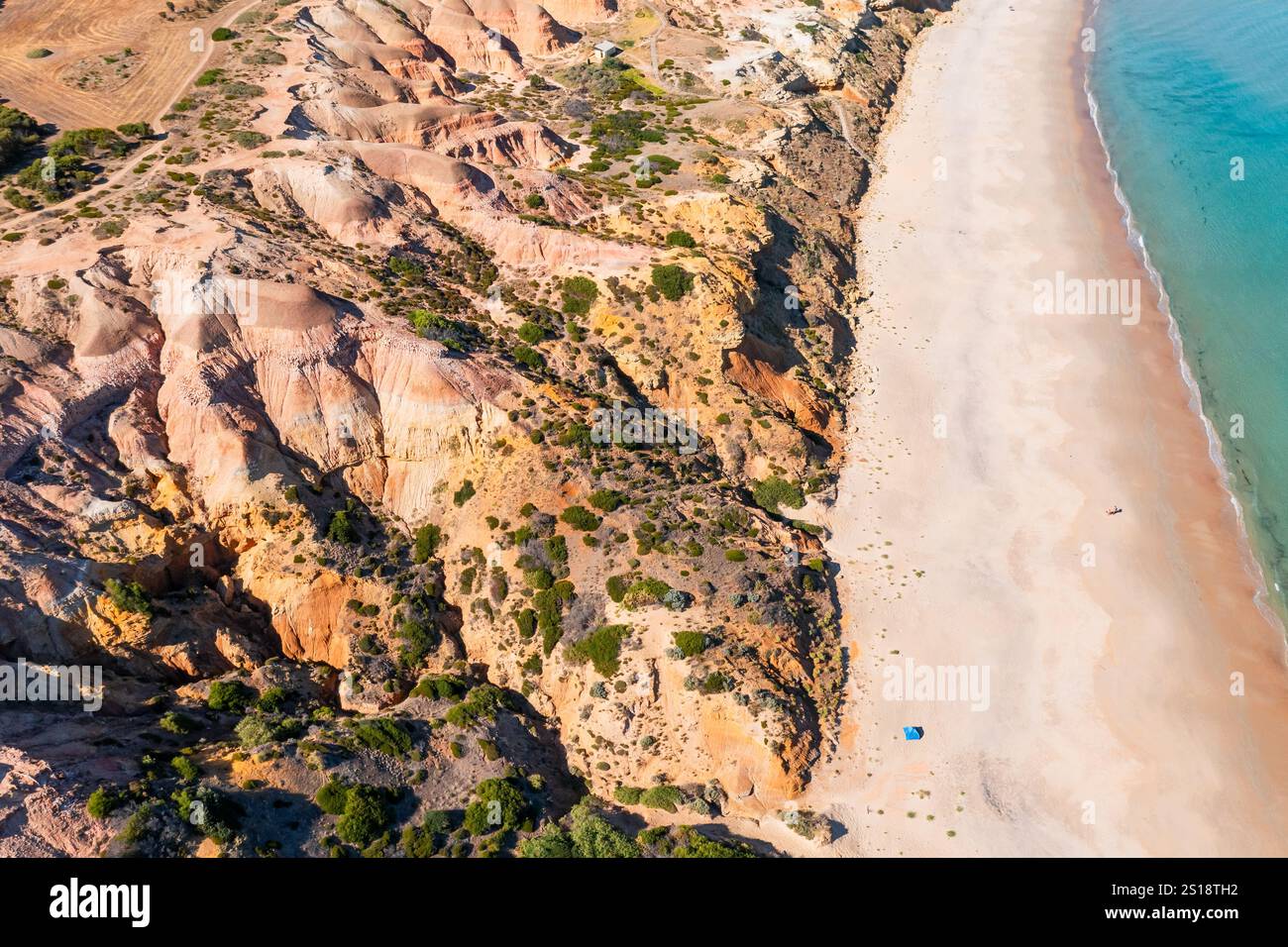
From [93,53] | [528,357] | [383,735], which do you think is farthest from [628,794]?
[93,53]

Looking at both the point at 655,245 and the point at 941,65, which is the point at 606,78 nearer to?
Result: the point at 655,245

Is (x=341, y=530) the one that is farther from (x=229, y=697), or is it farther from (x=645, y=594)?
(x=645, y=594)

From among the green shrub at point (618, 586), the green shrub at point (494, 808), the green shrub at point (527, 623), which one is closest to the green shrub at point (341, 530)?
the green shrub at point (527, 623)

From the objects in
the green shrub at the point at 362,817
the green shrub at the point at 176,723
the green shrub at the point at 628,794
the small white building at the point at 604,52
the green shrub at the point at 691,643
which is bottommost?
the green shrub at the point at 628,794

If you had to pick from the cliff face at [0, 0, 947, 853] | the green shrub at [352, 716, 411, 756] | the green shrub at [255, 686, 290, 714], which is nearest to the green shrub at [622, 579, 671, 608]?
the cliff face at [0, 0, 947, 853]

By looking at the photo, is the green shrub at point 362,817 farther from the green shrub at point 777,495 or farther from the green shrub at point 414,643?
the green shrub at point 777,495

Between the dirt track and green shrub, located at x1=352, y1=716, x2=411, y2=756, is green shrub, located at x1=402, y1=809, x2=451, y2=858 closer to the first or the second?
green shrub, located at x1=352, y1=716, x2=411, y2=756
